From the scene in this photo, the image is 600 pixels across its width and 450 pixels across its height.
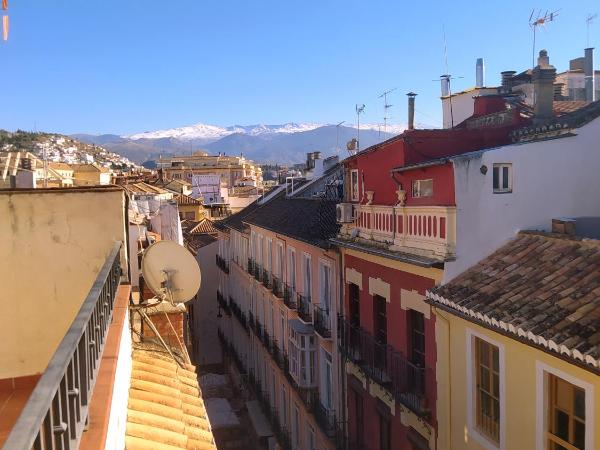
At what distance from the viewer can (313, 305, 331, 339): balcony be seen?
16141mm

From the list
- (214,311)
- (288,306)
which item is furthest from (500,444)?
(214,311)

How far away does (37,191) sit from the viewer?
6.42 m

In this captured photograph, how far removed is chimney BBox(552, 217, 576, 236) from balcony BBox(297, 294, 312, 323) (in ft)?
29.7

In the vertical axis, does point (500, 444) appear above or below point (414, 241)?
below

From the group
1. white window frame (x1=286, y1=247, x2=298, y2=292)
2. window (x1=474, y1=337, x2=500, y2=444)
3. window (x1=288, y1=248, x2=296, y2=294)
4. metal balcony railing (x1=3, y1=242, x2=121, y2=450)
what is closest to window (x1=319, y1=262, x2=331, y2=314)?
white window frame (x1=286, y1=247, x2=298, y2=292)

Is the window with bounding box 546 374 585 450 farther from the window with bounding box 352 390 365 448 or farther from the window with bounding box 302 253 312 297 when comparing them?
the window with bounding box 302 253 312 297

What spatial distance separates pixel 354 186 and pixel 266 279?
31.9 ft

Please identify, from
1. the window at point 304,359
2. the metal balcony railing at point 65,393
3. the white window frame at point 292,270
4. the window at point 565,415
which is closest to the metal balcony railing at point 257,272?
the white window frame at point 292,270

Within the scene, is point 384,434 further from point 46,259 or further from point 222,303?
point 222,303

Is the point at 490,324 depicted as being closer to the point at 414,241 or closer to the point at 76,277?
the point at 414,241

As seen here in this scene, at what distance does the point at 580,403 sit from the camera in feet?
23.2

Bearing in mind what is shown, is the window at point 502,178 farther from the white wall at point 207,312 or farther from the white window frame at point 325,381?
the white wall at point 207,312

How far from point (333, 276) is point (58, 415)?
1334 centimetres

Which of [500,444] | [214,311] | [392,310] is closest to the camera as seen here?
[500,444]
